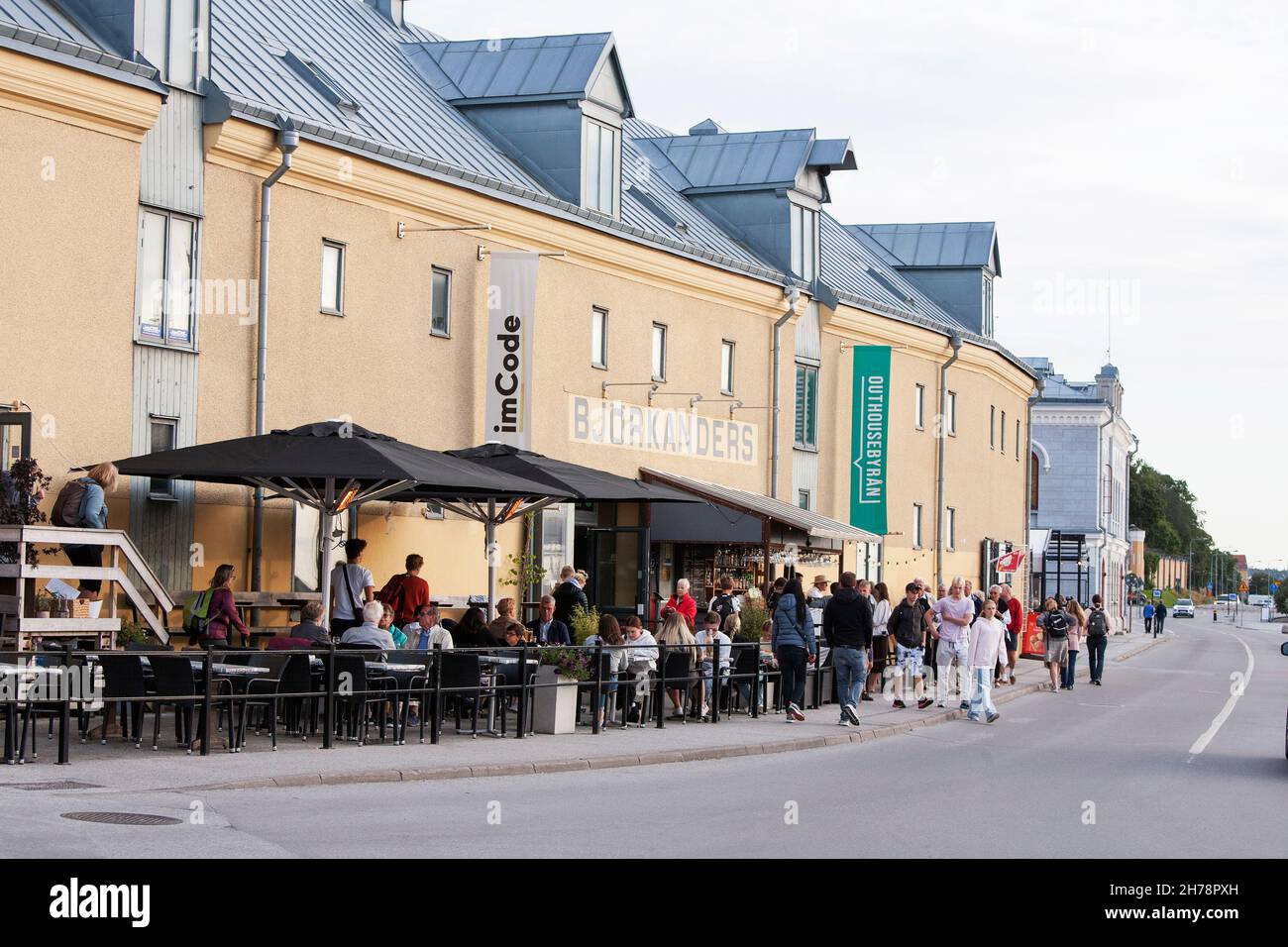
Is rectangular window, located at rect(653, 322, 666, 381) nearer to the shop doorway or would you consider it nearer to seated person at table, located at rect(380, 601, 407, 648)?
the shop doorway

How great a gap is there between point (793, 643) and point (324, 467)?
261 inches

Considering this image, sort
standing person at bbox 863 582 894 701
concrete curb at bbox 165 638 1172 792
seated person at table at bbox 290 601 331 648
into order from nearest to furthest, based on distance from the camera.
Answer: concrete curb at bbox 165 638 1172 792 < seated person at table at bbox 290 601 331 648 < standing person at bbox 863 582 894 701

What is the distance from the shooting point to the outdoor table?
13539mm

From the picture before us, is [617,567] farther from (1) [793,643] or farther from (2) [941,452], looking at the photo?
(2) [941,452]

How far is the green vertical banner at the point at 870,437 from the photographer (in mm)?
37438

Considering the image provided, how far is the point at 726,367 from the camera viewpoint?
32.8 meters

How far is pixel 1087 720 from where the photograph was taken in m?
24.0

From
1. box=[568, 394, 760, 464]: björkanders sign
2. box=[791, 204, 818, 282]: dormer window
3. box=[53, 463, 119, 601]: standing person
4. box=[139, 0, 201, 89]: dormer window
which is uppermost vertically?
box=[791, 204, 818, 282]: dormer window

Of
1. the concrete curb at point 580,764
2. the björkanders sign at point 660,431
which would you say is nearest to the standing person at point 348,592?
the concrete curb at point 580,764

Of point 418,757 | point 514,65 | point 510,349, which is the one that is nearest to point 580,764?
point 418,757

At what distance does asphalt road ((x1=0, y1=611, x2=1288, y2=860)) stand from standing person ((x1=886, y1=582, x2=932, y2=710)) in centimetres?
468

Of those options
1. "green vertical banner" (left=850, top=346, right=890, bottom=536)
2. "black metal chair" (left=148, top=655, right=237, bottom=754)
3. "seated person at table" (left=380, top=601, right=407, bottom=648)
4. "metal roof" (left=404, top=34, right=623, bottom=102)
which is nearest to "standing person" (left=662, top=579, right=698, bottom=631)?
"seated person at table" (left=380, top=601, right=407, bottom=648)

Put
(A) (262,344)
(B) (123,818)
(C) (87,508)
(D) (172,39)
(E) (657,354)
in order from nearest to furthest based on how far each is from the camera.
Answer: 1. (B) (123,818)
2. (C) (87,508)
3. (D) (172,39)
4. (A) (262,344)
5. (E) (657,354)

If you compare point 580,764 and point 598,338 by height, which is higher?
point 598,338
